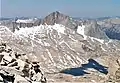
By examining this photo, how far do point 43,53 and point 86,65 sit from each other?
22712 mm

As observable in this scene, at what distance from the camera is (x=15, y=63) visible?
17.1 metres

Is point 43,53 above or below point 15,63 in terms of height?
below

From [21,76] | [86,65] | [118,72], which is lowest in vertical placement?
[86,65]

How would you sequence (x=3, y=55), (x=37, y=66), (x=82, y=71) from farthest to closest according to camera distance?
(x=82, y=71)
(x=37, y=66)
(x=3, y=55)

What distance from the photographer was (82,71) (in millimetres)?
170750

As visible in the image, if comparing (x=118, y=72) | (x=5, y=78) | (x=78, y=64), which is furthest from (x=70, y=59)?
(x=5, y=78)

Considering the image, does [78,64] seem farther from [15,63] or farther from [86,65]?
[15,63]

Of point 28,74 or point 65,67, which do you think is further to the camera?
point 65,67

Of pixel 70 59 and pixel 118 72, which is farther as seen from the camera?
pixel 70 59

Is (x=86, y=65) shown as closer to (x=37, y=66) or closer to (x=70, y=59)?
(x=70, y=59)

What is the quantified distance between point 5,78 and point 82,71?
156760 mm

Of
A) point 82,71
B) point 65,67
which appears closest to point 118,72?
point 82,71

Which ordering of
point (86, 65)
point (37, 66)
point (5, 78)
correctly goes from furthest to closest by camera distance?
point (86, 65) → point (37, 66) → point (5, 78)

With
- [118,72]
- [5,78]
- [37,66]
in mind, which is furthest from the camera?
[118,72]
